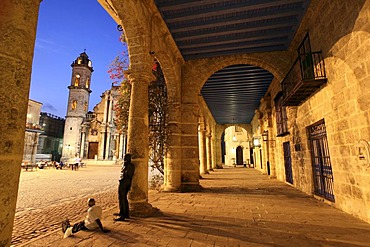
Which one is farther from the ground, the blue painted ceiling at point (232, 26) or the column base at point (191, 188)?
the blue painted ceiling at point (232, 26)

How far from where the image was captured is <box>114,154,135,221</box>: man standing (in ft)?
11.6

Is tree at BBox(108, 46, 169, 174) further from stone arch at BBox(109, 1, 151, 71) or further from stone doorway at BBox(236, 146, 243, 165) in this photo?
stone doorway at BBox(236, 146, 243, 165)

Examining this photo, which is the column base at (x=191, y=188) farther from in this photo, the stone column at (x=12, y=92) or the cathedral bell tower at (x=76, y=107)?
the cathedral bell tower at (x=76, y=107)

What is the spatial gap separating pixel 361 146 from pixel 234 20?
4.38 metres

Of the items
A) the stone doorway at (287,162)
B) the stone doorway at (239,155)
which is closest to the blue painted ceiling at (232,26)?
the stone doorway at (287,162)

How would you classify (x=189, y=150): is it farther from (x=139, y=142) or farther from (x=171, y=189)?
(x=139, y=142)

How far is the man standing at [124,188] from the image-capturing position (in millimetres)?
3527

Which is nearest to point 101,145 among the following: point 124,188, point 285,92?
point 124,188

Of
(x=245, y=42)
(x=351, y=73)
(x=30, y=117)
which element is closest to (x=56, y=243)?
(x=351, y=73)

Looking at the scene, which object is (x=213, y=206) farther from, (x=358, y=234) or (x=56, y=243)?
(x=56, y=243)

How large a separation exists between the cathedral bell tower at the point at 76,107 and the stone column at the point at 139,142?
3075cm

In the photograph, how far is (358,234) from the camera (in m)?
2.79

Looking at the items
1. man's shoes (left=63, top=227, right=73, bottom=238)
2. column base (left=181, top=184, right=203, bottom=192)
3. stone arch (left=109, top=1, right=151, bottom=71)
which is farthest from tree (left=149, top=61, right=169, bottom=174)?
man's shoes (left=63, top=227, right=73, bottom=238)

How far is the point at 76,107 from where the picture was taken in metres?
31.4
